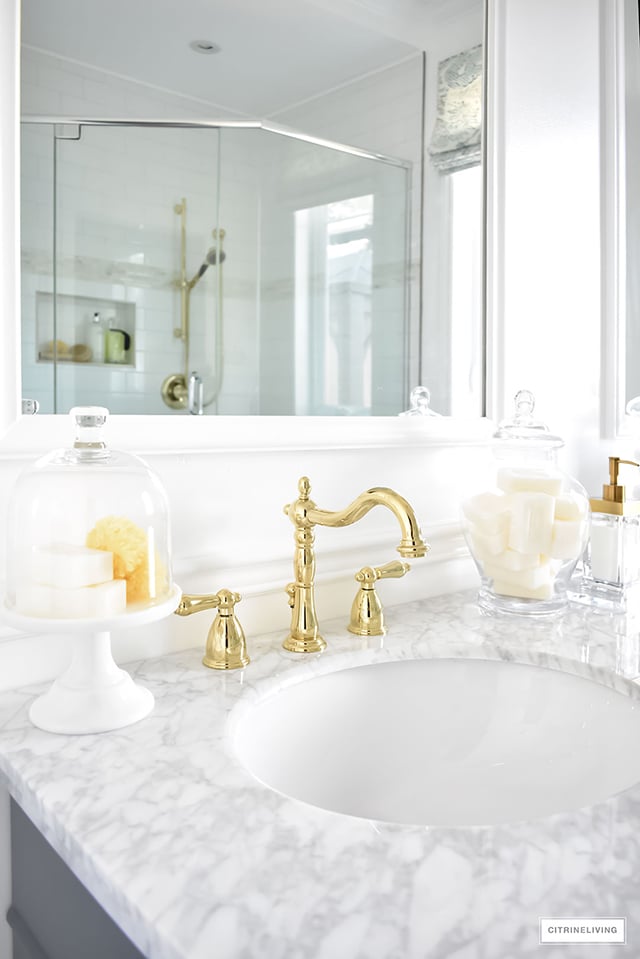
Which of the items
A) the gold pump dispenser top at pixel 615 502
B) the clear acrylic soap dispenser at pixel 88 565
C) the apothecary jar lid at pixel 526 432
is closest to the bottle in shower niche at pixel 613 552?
the gold pump dispenser top at pixel 615 502

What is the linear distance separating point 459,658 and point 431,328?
1.82ft

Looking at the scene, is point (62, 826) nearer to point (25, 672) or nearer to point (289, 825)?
point (289, 825)

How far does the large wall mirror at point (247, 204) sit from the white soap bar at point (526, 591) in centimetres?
32

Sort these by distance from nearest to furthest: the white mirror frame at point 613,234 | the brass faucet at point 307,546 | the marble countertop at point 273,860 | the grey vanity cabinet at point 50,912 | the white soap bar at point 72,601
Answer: the marble countertop at point 273,860, the grey vanity cabinet at point 50,912, the white soap bar at point 72,601, the brass faucet at point 307,546, the white mirror frame at point 613,234

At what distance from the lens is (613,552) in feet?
3.90

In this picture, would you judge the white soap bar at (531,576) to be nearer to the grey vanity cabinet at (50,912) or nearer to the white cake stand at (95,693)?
the white cake stand at (95,693)

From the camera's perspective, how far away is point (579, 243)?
1.54 meters

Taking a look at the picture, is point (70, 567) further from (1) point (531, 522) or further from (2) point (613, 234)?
(2) point (613, 234)

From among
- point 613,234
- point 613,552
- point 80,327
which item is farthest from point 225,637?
point 613,234

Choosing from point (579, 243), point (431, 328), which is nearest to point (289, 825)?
point (431, 328)

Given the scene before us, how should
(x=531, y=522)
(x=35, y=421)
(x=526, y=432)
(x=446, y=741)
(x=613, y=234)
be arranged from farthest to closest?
(x=613, y=234), (x=526, y=432), (x=531, y=522), (x=446, y=741), (x=35, y=421)

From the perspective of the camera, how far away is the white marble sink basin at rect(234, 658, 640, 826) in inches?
31.5

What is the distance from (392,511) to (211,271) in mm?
384

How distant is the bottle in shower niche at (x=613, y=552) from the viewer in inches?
46.1
